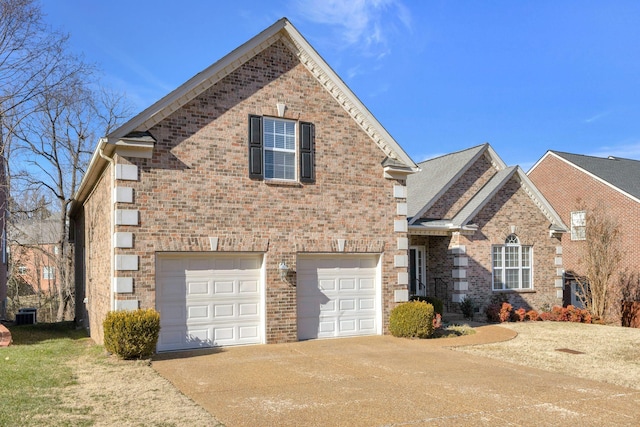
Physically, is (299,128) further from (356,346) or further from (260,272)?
(356,346)

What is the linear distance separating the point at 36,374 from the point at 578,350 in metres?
12.0

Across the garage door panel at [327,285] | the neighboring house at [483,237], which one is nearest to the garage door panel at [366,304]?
the garage door panel at [327,285]

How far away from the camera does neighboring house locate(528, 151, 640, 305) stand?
26484mm

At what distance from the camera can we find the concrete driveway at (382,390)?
7426 mm

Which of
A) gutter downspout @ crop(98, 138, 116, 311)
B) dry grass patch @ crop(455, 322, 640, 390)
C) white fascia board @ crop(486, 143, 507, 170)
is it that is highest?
white fascia board @ crop(486, 143, 507, 170)

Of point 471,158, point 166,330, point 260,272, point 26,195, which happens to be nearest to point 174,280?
point 166,330

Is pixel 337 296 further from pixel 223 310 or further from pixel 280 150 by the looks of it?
pixel 280 150

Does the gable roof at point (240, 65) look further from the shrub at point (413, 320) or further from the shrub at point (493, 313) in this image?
the shrub at point (493, 313)

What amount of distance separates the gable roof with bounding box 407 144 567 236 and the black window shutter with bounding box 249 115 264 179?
8286 millimetres

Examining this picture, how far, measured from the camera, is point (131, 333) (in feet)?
37.2

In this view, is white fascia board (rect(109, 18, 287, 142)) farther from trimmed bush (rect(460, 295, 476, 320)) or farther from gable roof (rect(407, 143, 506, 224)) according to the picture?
trimmed bush (rect(460, 295, 476, 320))

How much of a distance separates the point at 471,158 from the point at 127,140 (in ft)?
49.5

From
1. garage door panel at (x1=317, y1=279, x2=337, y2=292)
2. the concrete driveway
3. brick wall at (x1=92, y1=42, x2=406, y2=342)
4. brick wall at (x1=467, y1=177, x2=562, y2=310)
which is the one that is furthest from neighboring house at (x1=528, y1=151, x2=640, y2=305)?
the concrete driveway

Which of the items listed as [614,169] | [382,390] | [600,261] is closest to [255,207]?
[382,390]
